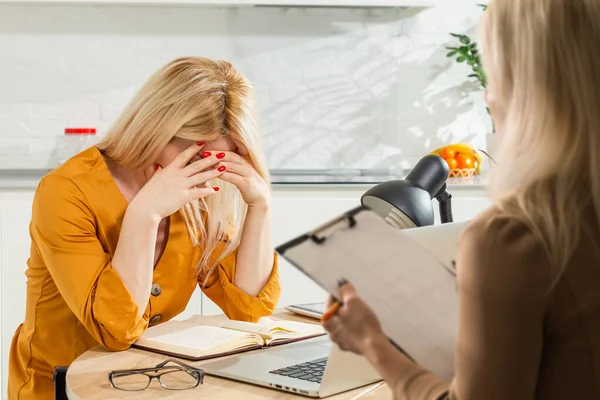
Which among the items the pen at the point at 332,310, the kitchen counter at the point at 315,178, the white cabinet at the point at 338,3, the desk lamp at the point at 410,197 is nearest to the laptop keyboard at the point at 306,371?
the desk lamp at the point at 410,197

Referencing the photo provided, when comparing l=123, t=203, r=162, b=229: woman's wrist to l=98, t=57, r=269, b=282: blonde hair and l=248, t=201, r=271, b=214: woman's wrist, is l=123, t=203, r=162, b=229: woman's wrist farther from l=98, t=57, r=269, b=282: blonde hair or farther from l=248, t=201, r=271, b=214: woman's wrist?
l=248, t=201, r=271, b=214: woman's wrist

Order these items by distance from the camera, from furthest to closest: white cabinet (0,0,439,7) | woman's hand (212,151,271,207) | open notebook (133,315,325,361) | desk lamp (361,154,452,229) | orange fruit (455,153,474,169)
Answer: orange fruit (455,153,474,169) → white cabinet (0,0,439,7) → woman's hand (212,151,271,207) → open notebook (133,315,325,361) → desk lamp (361,154,452,229)

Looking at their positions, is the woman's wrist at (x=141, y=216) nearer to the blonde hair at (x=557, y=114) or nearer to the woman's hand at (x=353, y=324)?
the woman's hand at (x=353, y=324)

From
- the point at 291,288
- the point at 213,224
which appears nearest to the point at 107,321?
the point at 213,224

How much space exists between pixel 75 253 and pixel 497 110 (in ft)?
3.37

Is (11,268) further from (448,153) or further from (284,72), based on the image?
(448,153)

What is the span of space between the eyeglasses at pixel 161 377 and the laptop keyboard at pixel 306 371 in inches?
4.9

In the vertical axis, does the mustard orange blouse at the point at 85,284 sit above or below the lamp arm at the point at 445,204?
below

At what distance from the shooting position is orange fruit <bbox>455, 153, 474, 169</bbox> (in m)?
3.55

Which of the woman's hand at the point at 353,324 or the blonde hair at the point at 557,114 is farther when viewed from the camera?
the woman's hand at the point at 353,324

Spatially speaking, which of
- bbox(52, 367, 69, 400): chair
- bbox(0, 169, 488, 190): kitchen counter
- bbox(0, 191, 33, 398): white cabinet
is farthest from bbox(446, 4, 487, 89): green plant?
bbox(52, 367, 69, 400): chair

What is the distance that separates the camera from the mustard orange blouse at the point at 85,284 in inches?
62.7

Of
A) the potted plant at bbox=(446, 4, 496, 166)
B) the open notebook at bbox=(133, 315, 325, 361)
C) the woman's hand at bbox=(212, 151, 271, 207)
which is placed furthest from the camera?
the potted plant at bbox=(446, 4, 496, 166)

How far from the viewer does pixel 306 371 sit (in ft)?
4.38
